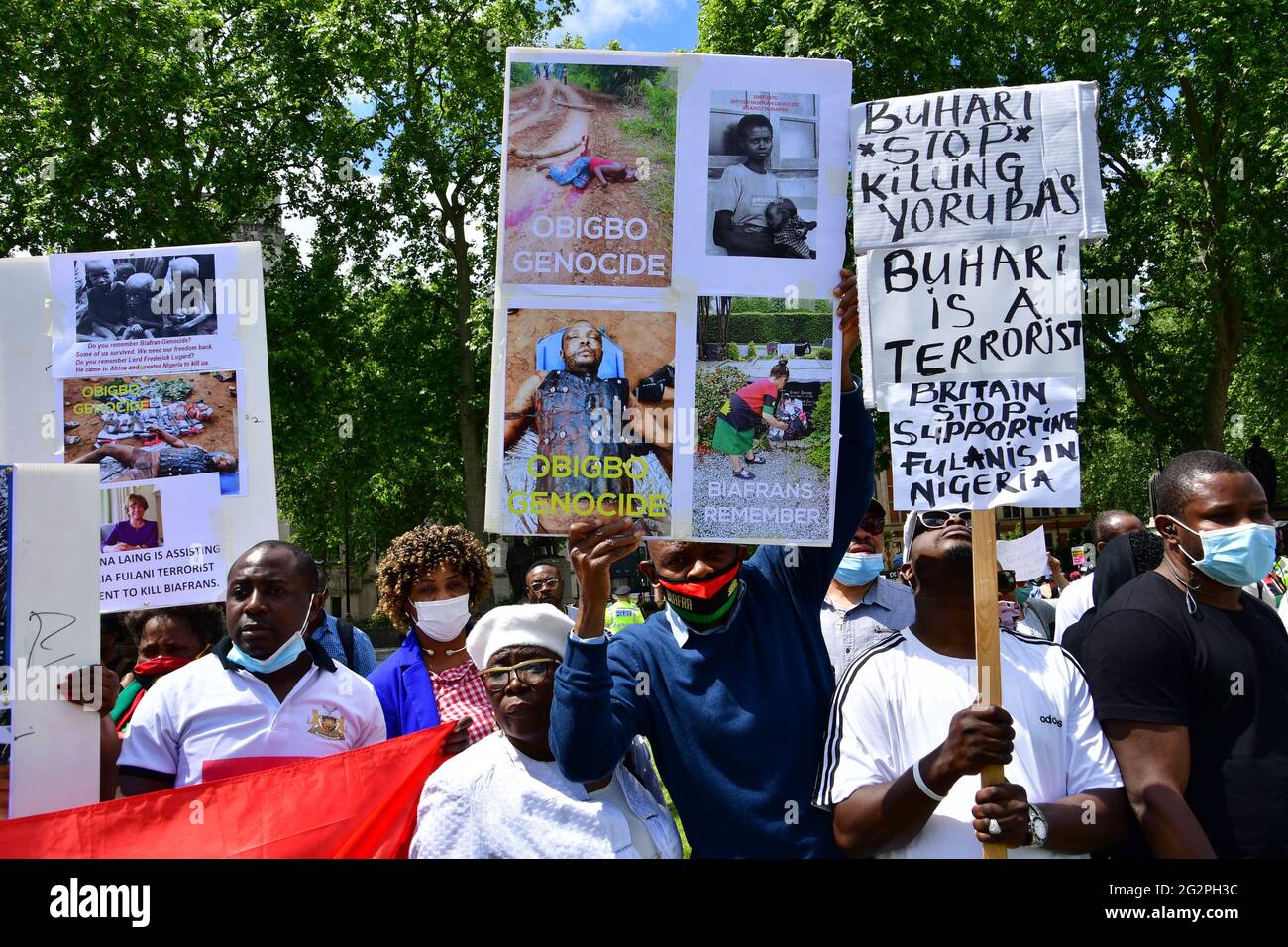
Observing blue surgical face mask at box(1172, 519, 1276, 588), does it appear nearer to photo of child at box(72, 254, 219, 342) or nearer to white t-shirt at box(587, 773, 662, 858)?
white t-shirt at box(587, 773, 662, 858)

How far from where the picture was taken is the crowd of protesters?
309cm

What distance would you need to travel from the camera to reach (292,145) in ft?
72.5

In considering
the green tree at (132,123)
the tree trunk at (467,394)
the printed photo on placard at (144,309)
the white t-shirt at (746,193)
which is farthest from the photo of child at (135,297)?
the tree trunk at (467,394)

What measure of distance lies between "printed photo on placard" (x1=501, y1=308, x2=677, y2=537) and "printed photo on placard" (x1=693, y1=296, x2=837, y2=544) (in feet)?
0.39

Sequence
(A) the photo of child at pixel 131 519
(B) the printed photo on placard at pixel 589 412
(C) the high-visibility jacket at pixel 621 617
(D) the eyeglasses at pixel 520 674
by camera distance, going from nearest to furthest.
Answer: (D) the eyeglasses at pixel 520 674 < (B) the printed photo on placard at pixel 589 412 < (A) the photo of child at pixel 131 519 < (C) the high-visibility jacket at pixel 621 617

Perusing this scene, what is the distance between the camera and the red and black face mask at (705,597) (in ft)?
11.1

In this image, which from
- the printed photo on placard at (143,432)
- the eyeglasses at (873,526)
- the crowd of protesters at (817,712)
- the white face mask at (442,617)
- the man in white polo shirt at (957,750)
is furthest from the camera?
the eyeglasses at (873,526)

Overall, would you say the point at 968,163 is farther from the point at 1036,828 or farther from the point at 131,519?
the point at 131,519

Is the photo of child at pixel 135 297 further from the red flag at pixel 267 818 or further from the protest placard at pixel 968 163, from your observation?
the protest placard at pixel 968 163

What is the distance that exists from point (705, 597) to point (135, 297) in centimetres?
314

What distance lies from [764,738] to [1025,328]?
144 centimetres

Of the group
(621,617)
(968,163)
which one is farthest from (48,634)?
(621,617)

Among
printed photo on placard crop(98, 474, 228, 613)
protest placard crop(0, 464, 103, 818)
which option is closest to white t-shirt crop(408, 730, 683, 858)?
protest placard crop(0, 464, 103, 818)
